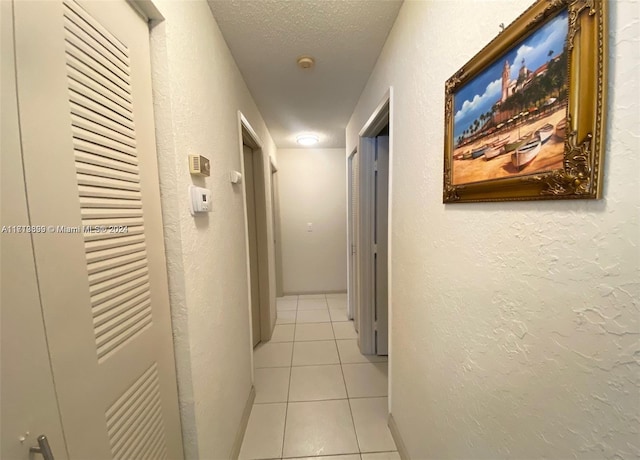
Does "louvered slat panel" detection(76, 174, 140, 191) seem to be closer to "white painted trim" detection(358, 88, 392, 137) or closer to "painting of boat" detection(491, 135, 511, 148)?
"painting of boat" detection(491, 135, 511, 148)

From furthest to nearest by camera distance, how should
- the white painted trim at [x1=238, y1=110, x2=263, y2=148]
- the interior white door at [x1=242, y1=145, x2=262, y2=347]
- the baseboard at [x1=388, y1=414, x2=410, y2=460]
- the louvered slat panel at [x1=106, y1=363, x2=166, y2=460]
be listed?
the interior white door at [x1=242, y1=145, x2=262, y2=347] → the white painted trim at [x1=238, y1=110, x2=263, y2=148] → the baseboard at [x1=388, y1=414, x2=410, y2=460] → the louvered slat panel at [x1=106, y1=363, x2=166, y2=460]

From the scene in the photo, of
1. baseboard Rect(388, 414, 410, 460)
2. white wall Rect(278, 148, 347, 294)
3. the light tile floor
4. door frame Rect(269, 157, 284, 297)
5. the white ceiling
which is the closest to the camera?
the white ceiling

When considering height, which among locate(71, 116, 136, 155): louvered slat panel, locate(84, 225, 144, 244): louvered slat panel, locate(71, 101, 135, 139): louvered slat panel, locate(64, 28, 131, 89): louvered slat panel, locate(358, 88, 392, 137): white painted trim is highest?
locate(358, 88, 392, 137): white painted trim

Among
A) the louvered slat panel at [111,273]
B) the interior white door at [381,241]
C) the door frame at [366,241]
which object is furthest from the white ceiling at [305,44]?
the louvered slat panel at [111,273]

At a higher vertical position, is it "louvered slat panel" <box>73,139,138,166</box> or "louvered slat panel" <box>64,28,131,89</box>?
"louvered slat panel" <box>64,28,131,89</box>

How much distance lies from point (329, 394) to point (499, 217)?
1.81 metres

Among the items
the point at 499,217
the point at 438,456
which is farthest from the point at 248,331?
the point at 499,217

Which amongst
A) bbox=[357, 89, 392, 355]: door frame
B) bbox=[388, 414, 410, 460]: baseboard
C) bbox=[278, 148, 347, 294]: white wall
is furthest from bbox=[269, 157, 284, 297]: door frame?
bbox=[388, 414, 410, 460]: baseboard

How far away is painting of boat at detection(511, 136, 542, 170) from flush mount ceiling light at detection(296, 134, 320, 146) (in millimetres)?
2813

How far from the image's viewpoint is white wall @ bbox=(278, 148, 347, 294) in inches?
151

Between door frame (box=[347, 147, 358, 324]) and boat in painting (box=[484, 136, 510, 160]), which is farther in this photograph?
door frame (box=[347, 147, 358, 324])

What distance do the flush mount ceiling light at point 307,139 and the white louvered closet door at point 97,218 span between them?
2.42m

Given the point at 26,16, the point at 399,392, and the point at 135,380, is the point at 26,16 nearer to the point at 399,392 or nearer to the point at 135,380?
the point at 135,380

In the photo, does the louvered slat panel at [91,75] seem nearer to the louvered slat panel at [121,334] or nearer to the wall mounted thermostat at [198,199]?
the wall mounted thermostat at [198,199]
